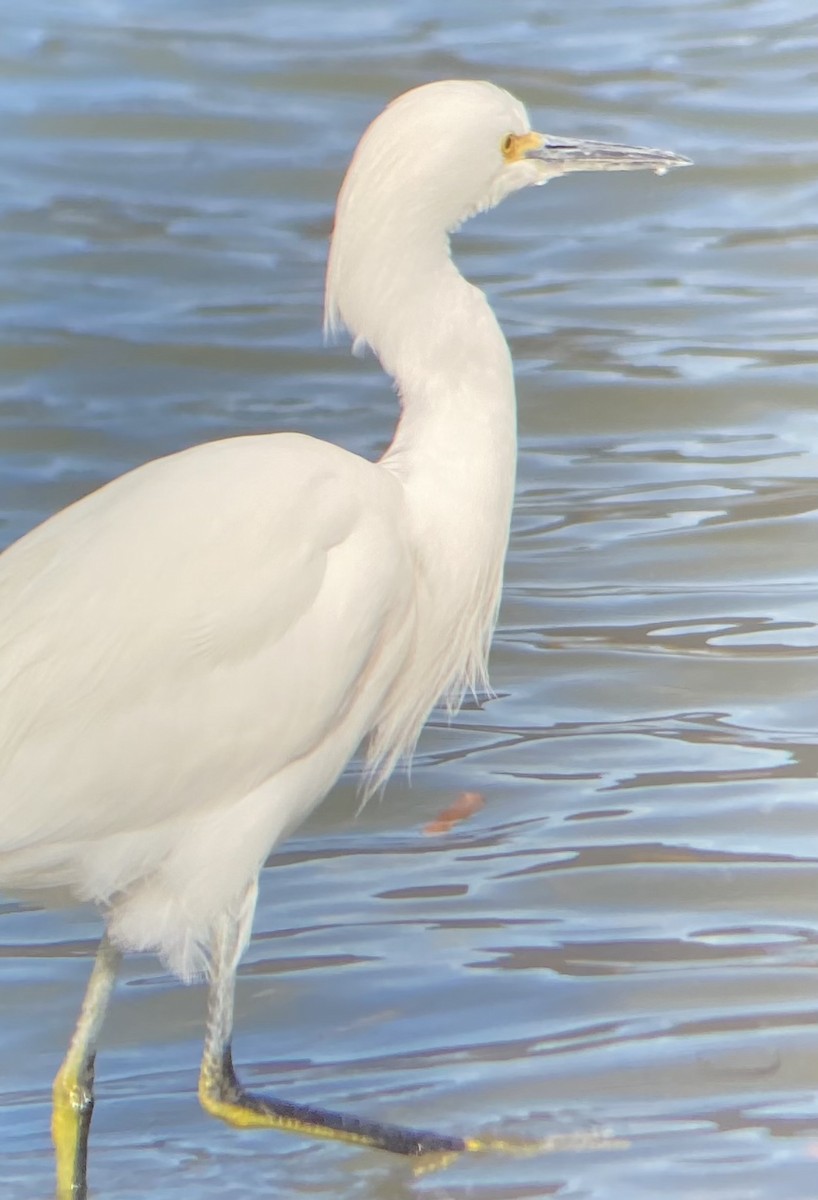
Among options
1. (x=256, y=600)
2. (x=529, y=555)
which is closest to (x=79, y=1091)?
(x=256, y=600)

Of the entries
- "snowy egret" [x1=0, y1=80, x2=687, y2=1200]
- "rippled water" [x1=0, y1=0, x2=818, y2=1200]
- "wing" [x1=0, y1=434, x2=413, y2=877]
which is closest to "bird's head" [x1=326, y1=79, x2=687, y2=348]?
"snowy egret" [x1=0, y1=80, x2=687, y2=1200]

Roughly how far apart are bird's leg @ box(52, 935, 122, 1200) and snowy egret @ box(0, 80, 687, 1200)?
0.43 feet

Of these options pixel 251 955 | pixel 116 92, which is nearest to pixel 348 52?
pixel 116 92

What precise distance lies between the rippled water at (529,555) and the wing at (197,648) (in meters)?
0.66

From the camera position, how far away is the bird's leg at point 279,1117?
3.11 metres

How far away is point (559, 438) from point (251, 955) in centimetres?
367

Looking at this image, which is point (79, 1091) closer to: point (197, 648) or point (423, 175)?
point (197, 648)

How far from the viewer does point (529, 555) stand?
20.2 ft

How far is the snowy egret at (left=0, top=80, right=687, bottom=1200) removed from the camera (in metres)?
2.90

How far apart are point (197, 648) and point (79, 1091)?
2.31ft

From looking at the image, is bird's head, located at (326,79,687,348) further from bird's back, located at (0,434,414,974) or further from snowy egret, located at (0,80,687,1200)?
bird's back, located at (0,434,414,974)

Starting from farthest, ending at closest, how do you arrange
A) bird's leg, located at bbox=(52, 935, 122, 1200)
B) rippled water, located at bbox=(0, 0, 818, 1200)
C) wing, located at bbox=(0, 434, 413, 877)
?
rippled water, located at bbox=(0, 0, 818, 1200), bird's leg, located at bbox=(52, 935, 122, 1200), wing, located at bbox=(0, 434, 413, 877)

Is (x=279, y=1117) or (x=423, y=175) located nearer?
(x=423, y=175)

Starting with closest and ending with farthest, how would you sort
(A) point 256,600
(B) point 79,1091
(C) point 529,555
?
(A) point 256,600 → (B) point 79,1091 → (C) point 529,555
